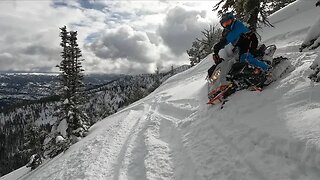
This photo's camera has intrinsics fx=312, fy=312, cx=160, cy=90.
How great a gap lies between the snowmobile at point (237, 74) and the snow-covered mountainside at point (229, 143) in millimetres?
289

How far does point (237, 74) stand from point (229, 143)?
2726 mm

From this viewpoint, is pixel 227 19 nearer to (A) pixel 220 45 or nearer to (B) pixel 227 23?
(B) pixel 227 23

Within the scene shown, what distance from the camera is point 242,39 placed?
9320 mm

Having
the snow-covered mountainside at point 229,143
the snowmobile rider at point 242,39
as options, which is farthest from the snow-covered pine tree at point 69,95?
the snowmobile rider at point 242,39

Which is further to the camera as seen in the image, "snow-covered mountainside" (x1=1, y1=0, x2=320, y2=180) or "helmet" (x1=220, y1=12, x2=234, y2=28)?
"helmet" (x1=220, y1=12, x2=234, y2=28)

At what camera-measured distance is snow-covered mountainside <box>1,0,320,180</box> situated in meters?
5.23

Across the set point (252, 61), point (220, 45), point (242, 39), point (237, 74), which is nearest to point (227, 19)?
point (242, 39)

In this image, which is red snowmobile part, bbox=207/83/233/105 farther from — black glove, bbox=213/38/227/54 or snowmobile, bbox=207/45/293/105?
black glove, bbox=213/38/227/54

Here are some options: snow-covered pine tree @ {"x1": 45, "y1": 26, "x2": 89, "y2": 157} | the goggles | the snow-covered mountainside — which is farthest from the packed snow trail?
snow-covered pine tree @ {"x1": 45, "y1": 26, "x2": 89, "y2": 157}

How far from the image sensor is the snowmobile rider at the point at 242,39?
8.98 m

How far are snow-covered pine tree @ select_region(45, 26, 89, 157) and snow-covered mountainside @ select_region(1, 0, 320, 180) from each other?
52.4ft

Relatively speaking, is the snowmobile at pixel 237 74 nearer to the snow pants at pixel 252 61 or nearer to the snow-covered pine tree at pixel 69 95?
the snow pants at pixel 252 61

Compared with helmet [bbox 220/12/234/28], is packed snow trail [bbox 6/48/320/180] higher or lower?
lower

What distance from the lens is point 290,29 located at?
1599 cm
